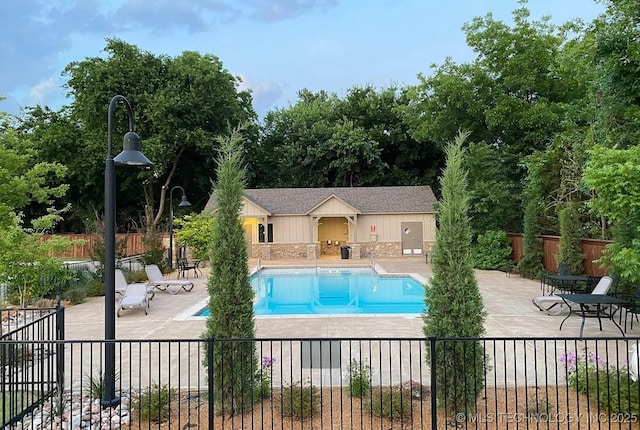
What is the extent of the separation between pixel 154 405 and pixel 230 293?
1400mm

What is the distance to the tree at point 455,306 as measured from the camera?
14.6 ft

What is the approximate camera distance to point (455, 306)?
4.57 m

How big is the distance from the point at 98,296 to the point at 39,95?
29.2 meters

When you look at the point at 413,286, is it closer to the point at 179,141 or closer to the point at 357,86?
the point at 179,141

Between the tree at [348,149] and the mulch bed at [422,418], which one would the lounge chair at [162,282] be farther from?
the tree at [348,149]

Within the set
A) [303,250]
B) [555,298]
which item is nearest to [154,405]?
[555,298]

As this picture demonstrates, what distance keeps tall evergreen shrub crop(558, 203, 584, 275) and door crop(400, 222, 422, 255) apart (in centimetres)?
1292

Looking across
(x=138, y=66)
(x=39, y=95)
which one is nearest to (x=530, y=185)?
(x=138, y=66)

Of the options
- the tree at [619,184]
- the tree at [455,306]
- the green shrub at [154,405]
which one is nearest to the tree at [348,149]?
the tree at [619,184]

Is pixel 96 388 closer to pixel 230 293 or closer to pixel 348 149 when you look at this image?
pixel 230 293

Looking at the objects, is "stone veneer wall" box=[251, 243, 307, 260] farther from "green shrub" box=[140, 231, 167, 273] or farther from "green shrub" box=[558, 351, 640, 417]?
"green shrub" box=[558, 351, 640, 417]

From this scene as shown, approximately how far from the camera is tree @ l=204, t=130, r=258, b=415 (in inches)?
186

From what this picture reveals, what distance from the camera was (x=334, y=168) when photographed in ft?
119

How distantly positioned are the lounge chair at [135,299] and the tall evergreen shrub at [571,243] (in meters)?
12.5
